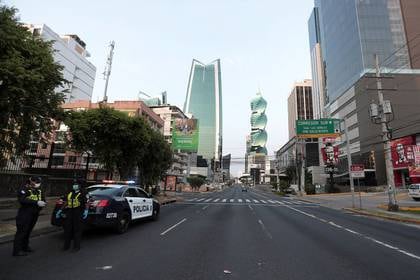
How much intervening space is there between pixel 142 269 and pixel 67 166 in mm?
18836

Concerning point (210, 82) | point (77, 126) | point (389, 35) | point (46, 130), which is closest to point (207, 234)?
point (46, 130)

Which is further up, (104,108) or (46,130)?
(104,108)

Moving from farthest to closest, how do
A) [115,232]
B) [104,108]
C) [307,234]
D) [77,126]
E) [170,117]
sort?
[170,117] → [104,108] → [77,126] → [307,234] → [115,232]

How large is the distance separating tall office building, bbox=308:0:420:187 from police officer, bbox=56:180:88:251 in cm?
6941

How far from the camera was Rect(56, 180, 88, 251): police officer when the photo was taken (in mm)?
7777

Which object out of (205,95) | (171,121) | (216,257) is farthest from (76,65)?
(216,257)

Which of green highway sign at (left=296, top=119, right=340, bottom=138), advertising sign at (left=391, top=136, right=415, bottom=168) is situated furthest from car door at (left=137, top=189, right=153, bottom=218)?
advertising sign at (left=391, top=136, right=415, bottom=168)

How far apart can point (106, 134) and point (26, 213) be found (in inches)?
553

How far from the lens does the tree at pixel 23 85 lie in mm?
9258

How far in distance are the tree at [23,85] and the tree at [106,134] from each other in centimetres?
776

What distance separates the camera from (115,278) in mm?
5484

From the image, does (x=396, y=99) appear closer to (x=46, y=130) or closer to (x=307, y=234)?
(x=307, y=234)

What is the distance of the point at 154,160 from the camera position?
29.6 m

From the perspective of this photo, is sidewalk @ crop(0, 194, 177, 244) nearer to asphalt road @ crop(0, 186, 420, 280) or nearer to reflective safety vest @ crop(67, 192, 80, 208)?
asphalt road @ crop(0, 186, 420, 280)
